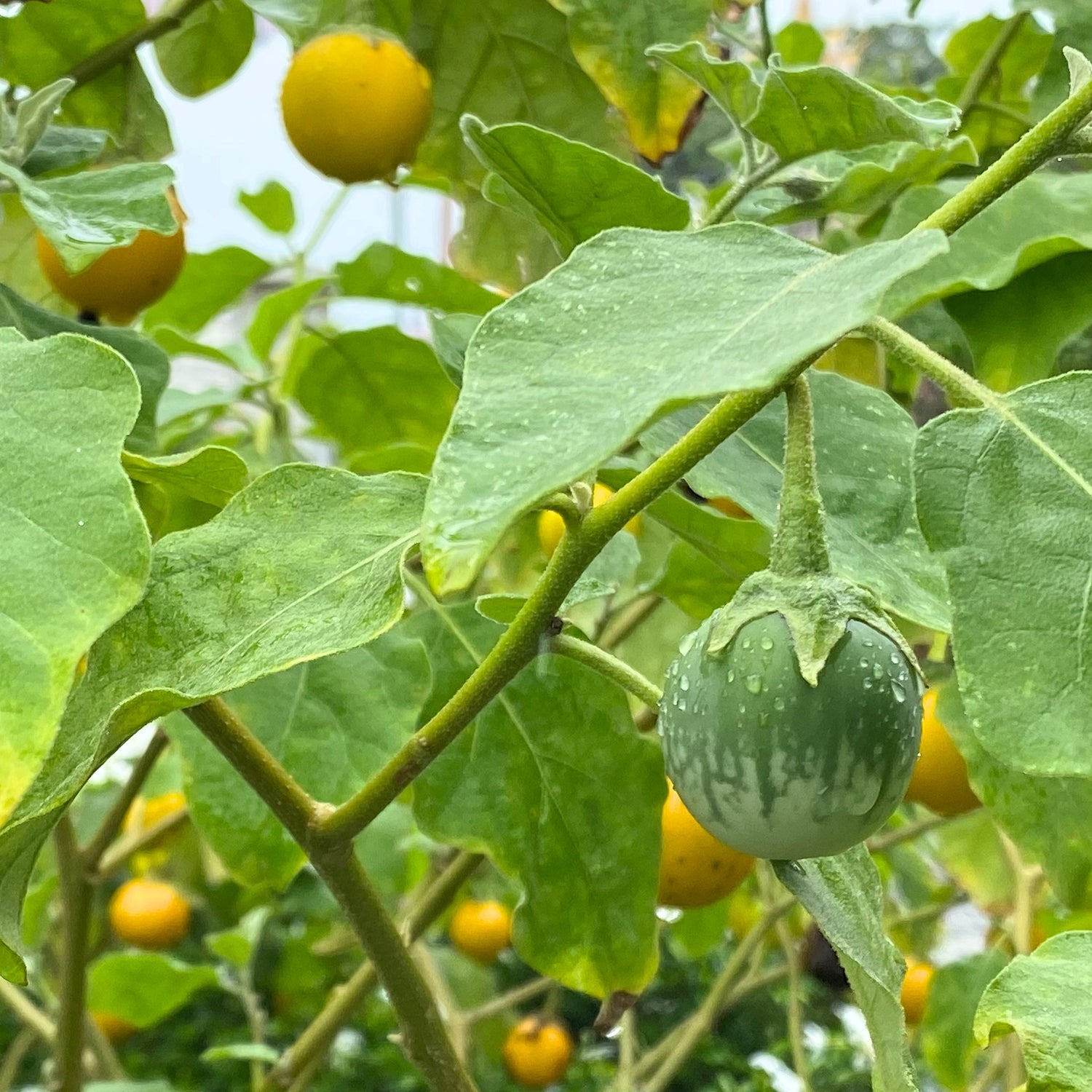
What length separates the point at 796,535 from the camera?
291mm

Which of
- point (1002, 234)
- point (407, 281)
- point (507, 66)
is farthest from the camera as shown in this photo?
point (407, 281)

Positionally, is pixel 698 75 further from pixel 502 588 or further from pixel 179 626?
pixel 502 588

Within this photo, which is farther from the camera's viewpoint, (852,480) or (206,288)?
(206,288)

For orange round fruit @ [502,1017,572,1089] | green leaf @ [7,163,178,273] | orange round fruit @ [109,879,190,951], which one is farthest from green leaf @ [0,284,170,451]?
orange round fruit @ [502,1017,572,1089]

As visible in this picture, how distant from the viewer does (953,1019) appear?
86 cm

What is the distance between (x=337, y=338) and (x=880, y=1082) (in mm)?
535

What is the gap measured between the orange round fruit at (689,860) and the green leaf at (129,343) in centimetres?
24

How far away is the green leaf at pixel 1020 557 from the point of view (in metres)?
0.25

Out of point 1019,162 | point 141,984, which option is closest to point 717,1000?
point 141,984

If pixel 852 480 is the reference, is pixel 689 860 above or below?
below

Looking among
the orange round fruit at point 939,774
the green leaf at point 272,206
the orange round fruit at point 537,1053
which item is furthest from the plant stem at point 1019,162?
the orange round fruit at point 537,1053

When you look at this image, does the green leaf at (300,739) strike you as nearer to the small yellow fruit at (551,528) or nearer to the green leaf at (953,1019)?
the small yellow fruit at (551,528)

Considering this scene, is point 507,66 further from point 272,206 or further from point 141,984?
point 141,984

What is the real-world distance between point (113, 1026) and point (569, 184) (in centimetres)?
103
